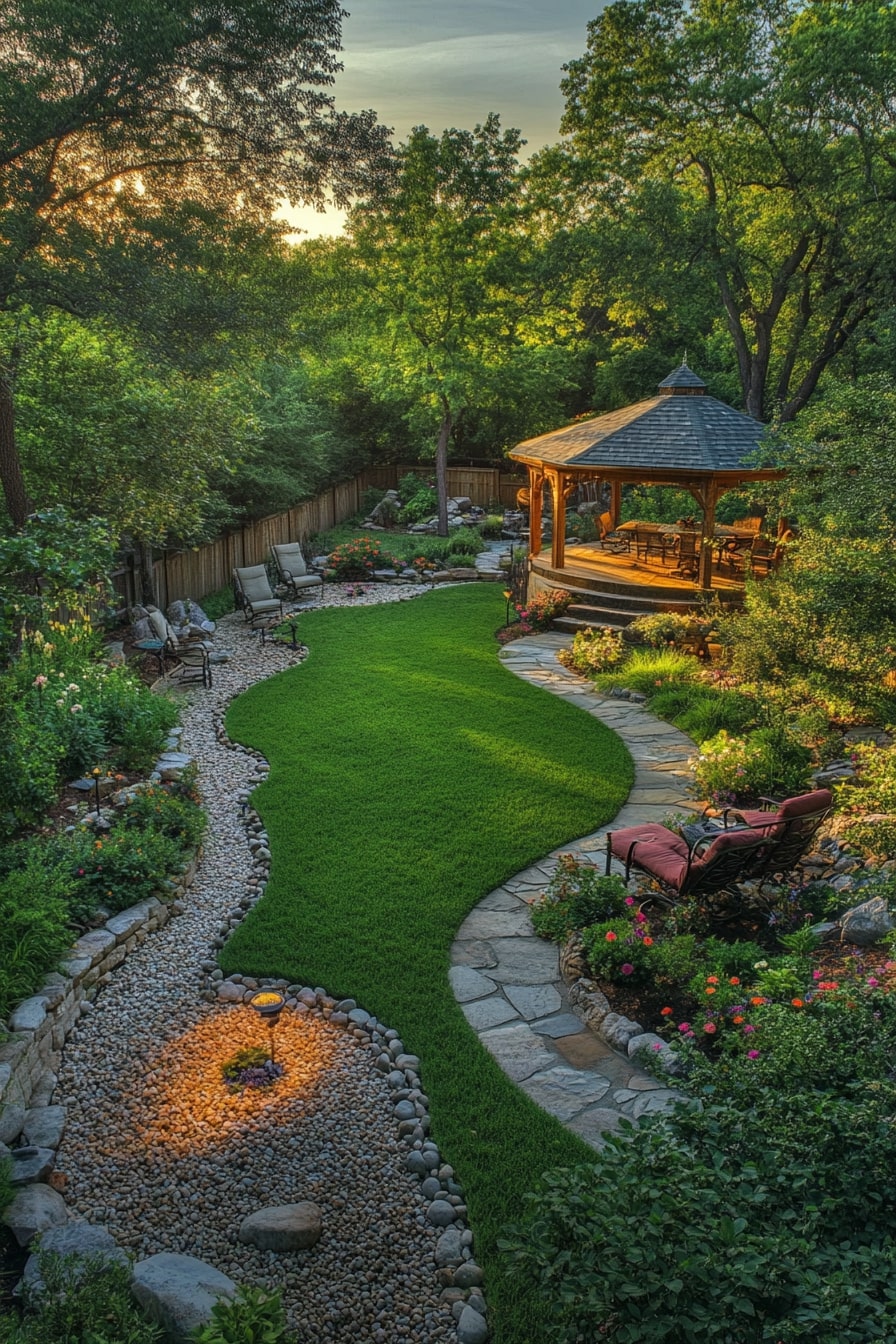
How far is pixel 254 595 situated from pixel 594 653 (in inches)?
236

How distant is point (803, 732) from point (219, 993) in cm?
624

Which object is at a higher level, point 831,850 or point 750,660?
point 750,660

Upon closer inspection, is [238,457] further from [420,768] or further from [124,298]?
[420,768]

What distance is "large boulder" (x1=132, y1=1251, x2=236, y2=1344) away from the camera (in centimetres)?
333

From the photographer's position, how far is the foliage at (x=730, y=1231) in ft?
8.54

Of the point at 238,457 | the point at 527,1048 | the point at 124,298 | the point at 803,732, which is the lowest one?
the point at 527,1048

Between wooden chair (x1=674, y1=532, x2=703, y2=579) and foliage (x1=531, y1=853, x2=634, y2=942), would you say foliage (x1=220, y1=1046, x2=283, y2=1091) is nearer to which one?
foliage (x1=531, y1=853, x2=634, y2=942)

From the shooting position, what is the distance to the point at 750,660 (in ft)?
31.1

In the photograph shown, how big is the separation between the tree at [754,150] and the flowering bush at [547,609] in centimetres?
525

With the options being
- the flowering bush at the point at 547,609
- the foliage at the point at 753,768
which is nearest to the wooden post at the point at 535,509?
the flowering bush at the point at 547,609

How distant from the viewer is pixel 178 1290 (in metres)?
3.44

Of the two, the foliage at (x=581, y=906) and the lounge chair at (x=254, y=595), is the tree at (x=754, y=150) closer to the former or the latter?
the lounge chair at (x=254, y=595)

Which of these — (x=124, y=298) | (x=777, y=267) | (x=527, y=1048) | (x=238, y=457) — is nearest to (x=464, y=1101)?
(x=527, y=1048)

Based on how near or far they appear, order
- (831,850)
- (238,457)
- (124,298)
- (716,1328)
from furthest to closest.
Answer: (238,457) < (124,298) < (831,850) < (716,1328)
